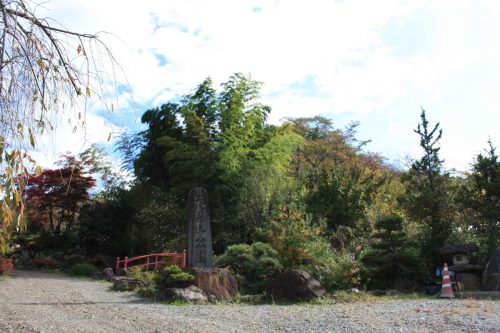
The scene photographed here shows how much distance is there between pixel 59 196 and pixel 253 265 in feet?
38.6

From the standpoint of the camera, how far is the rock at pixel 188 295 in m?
8.66

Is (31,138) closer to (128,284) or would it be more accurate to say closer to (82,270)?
(128,284)

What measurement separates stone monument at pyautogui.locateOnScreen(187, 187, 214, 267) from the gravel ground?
1710 millimetres

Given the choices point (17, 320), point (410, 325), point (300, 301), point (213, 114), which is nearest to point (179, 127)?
point (213, 114)

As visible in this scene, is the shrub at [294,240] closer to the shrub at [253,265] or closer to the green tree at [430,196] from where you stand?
the shrub at [253,265]

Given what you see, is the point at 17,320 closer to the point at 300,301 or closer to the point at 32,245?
the point at 300,301

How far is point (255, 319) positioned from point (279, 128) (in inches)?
455

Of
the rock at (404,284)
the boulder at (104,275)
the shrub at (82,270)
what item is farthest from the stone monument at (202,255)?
the shrub at (82,270)

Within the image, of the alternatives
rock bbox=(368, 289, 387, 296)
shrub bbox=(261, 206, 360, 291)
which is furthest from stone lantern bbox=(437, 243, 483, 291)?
shrub bbox=(261, 206, 360, 291)

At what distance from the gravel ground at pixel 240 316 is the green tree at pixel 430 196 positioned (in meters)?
4.67

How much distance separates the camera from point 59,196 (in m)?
19.4

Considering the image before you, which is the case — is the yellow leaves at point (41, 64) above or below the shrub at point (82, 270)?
above

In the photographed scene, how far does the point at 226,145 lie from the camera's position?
52.1 ft

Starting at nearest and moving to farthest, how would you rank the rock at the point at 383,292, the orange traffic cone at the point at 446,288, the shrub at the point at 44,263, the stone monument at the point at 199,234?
the orange traffic cone at the point at 446,288 < the rock at the point at 383,292 < the stone monument at the point at 199,234 < the shrub at the point at 44,263
